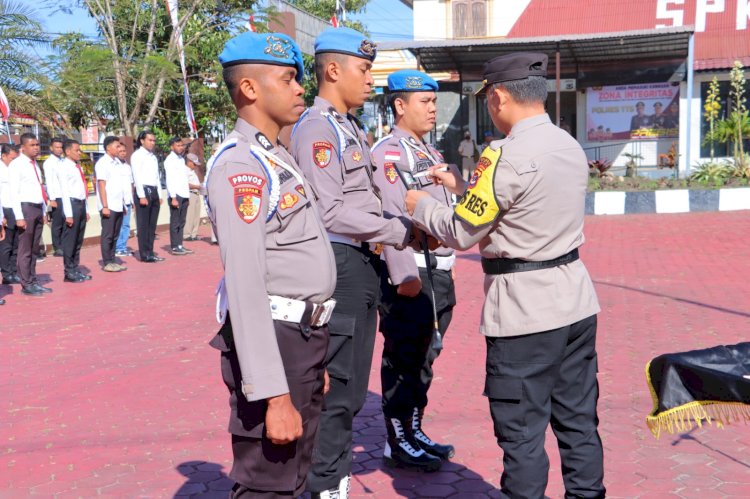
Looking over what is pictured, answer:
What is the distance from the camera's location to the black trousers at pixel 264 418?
250cm

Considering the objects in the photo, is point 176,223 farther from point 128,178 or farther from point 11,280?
point 11,280

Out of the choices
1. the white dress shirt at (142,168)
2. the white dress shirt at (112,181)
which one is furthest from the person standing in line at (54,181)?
the white dress shirt at (142,168)

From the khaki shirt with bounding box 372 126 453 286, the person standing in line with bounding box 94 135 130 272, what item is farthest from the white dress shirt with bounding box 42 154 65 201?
the khaki shirt with bounding box 372 126 453 286

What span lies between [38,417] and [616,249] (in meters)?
8.69

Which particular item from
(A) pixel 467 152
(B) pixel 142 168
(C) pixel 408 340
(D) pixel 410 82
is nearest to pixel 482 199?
(C) pixel 408 340

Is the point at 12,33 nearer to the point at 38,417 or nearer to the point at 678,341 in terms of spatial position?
the point at 38,417

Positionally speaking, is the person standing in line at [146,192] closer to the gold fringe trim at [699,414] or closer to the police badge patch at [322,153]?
the police badge patch at [322,153]

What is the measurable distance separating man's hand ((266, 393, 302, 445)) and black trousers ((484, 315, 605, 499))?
0.89 metres

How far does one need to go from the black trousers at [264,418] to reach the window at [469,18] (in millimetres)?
24104

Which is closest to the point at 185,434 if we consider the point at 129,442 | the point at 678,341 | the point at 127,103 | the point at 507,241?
the point at 129,442

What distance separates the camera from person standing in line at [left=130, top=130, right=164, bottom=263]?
41.3ft

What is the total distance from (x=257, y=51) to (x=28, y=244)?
27.8ft

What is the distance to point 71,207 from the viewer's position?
10969 millimetres

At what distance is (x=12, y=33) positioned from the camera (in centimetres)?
1443
